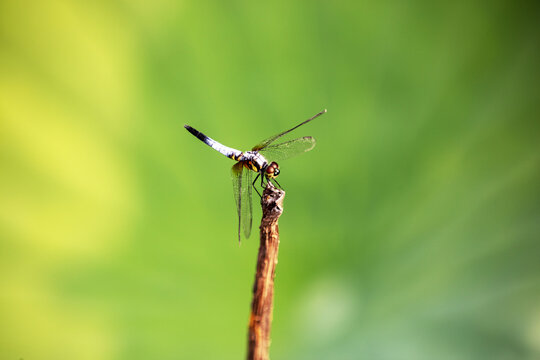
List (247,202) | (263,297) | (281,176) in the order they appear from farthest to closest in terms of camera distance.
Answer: (281,176), (247,202), (263,297)

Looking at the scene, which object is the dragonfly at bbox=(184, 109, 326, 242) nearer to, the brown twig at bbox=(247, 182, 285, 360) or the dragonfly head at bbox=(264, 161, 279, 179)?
the dragonfly head at bbox=(264, 161, 279, 179)

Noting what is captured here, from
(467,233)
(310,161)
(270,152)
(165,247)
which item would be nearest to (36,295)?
(165,247)

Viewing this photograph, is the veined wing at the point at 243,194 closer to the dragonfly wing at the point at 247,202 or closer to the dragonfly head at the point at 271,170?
the dragonfly wing at the point at 247,202

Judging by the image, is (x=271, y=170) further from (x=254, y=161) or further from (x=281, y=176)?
(x=281, y=176)

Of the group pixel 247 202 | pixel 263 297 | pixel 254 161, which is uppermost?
pixel 254 161

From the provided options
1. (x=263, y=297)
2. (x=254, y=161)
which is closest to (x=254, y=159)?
(x=254, y=161)

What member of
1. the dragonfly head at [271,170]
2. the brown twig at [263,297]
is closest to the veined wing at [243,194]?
the dragonfly head at [271,170]

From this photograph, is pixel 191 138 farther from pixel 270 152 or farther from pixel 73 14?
pixel 73 14
